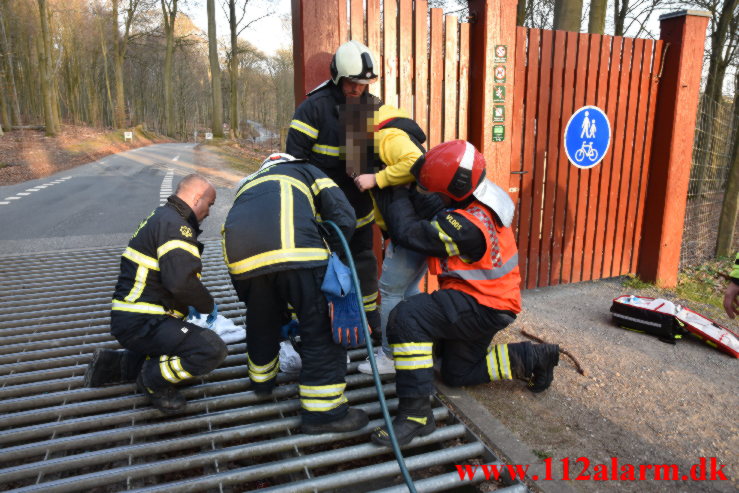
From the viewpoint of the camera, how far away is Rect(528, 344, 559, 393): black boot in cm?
303

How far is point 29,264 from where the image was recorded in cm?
543

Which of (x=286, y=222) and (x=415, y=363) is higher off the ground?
(x=286, y=222)

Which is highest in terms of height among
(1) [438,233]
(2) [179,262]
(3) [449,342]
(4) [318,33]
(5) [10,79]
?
(5) [10,79]

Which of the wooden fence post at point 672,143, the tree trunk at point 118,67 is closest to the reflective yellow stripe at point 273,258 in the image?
the wooden fence post at point 672,143

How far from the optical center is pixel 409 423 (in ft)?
8.21

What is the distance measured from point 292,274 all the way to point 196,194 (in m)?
0.80

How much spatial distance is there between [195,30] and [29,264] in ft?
104

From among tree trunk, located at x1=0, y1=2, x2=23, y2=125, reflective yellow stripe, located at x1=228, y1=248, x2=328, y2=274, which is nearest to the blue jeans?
reflective yellow stripe, located at x1=228, y1=248, x2=328, y2=274

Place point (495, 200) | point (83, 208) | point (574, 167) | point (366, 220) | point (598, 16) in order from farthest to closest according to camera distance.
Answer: point (83, 208)
point (598, 16)
point (574, 167)
point (366, 220)
point (495, 200)

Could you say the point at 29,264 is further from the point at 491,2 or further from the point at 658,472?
the point at 658,472

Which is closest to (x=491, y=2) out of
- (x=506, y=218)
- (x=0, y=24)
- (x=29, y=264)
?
(x=506, y=218)

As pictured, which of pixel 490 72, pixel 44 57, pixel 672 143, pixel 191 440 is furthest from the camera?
pixel 44 57

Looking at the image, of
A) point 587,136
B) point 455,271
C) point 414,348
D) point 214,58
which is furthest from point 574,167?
point 214,58

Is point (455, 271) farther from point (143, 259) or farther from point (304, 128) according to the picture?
point (143, 259)
